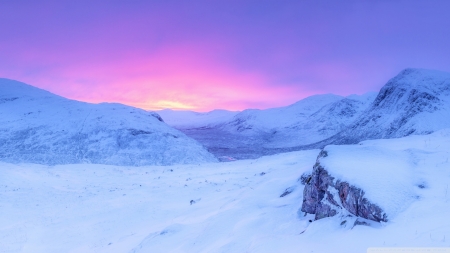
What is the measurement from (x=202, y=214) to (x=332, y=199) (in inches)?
269

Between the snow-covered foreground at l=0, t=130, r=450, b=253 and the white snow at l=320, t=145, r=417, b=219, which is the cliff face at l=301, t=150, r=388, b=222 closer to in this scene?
the white snow at l=320, t=145, r=417, b=219

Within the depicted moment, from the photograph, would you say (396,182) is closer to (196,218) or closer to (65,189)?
(196,218)

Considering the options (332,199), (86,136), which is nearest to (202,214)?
(332,199)

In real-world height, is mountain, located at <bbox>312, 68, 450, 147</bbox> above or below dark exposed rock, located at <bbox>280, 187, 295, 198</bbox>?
above

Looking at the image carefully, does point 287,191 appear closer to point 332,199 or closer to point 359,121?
point 332,199

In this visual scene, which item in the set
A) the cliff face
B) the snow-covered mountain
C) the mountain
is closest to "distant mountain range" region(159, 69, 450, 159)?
the mountain

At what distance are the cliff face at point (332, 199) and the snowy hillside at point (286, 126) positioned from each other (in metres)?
66.0

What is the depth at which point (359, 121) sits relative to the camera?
75.3 metres

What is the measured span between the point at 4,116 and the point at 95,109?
47.2 feet

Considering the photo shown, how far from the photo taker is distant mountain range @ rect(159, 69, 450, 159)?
57312 mm

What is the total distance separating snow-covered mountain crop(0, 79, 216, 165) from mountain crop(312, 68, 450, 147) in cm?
3472

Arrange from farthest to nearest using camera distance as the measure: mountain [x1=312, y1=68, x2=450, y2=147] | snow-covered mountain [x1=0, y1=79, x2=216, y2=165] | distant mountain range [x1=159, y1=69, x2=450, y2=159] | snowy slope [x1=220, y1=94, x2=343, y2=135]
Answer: snowy slope [x1=220, y1=94, x2=343, y2=135], distant mountain range [x1=159, y1=69, x2=450, y2=159], mountain [x1=312, y1=68, x2=450, y2=147], snow-covered mountain [x1=0, y1=79, x2=216, y2=165]

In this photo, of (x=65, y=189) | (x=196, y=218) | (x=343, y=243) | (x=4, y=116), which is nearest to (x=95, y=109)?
(x=4, y=116)

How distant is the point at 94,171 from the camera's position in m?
32.1
